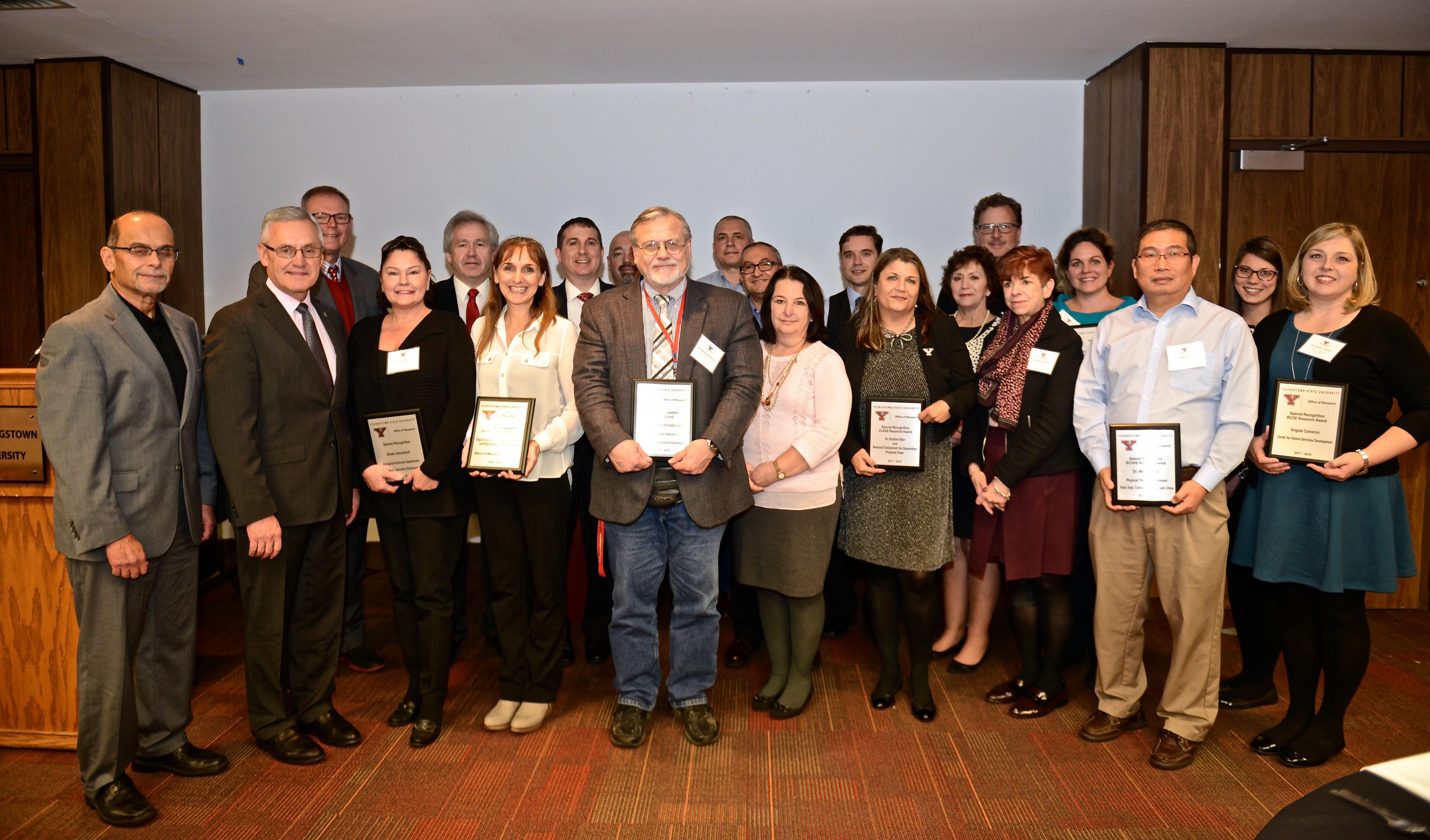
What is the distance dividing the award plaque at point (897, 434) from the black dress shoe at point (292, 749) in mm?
2155

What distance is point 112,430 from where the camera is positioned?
2.49 metres

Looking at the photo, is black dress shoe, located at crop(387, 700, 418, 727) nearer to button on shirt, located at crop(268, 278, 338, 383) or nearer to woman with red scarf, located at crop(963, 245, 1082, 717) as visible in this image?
A: button on shirt, located at crop(268, 278, 338, 383)

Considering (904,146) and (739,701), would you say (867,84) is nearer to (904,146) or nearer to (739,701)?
(904,146)

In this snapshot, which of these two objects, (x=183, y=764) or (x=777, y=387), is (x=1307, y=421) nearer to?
(x=777, y=387)

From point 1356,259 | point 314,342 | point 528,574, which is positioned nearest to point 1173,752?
point 1356,259

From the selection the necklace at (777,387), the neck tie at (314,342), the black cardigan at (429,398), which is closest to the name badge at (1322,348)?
the necklace at (777,387)

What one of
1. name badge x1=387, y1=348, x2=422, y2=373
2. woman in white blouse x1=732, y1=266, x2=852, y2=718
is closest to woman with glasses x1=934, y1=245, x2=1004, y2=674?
woman in white blouse x1=732, y1=266, x2=852, y2=718

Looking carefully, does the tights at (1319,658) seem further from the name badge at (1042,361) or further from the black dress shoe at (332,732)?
the black dress shoe at (332,732)

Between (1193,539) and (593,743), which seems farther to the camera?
(593,743)

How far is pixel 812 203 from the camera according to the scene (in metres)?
5.36

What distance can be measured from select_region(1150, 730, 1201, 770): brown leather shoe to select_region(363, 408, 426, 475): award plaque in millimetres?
2630

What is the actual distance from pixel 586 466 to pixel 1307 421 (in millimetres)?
2633

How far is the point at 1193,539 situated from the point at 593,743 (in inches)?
84.3

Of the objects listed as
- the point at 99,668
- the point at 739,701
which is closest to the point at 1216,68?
the point at 739,701
